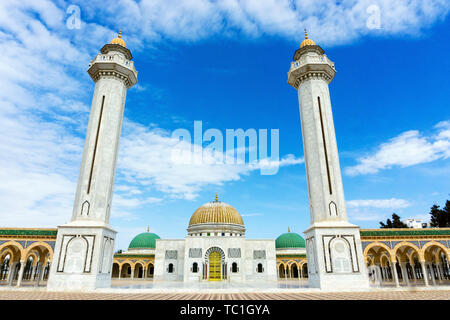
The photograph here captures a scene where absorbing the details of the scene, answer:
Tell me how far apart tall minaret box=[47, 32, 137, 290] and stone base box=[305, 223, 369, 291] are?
1365cm

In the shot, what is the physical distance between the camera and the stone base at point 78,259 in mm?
16938

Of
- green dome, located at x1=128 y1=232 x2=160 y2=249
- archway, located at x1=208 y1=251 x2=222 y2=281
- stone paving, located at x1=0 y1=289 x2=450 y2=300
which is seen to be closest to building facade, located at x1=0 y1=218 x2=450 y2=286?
green dome, located at x1=128 y1=232 x2=160 y2=249

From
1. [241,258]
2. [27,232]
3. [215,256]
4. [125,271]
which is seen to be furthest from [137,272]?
[27,232]

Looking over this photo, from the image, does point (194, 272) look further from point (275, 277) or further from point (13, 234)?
point (13, 234)

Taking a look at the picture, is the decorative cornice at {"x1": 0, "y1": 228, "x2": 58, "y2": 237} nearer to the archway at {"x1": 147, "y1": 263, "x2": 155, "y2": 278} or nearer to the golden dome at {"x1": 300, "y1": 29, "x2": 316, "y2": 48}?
the golden dome at {"x1": 300, "y1": 29, "x2": 316, "y2": 48}

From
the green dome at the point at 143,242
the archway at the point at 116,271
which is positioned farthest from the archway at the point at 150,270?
the green dome at the point at 143,242

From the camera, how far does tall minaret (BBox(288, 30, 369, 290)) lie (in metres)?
17.4

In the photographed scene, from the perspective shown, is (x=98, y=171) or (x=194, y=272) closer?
(x=98, y=171)

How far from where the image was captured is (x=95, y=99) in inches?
846

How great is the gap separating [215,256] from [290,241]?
606 inches

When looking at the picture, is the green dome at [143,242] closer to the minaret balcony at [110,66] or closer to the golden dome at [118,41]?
the minaret balcony at [110,66]

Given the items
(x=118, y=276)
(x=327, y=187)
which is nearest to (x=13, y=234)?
(x=327, y=187)

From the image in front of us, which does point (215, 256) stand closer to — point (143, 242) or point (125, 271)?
point (125, 271)
